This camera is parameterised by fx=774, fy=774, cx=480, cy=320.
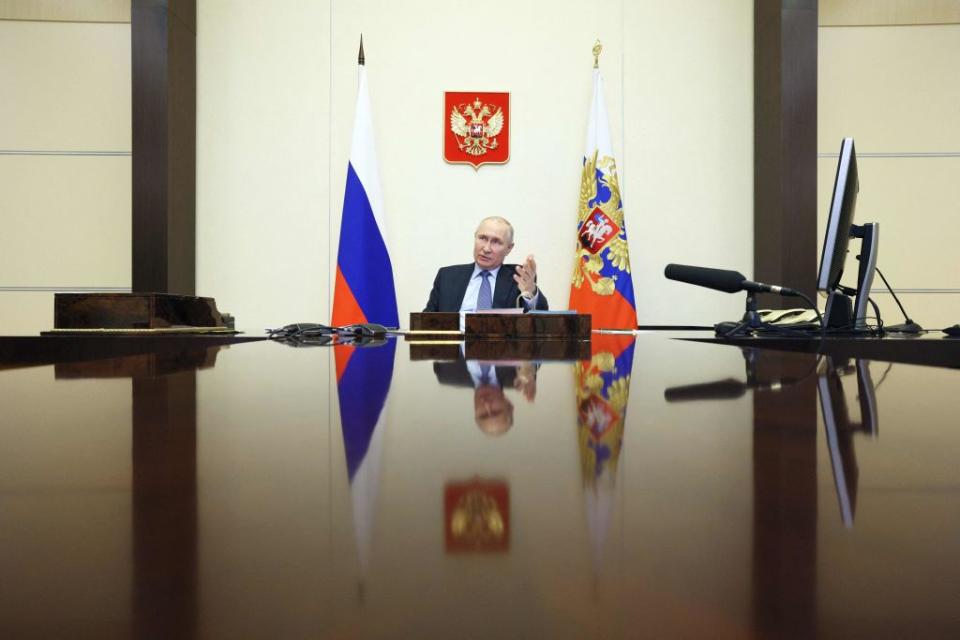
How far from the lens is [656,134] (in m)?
5.23

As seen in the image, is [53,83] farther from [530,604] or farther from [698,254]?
[530,604]

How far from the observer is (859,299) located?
8.89 ft

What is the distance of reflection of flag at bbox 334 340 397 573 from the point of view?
0.18m

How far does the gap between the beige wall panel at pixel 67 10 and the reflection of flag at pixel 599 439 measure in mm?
5308

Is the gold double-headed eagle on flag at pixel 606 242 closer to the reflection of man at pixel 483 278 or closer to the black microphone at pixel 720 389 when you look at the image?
the reflection of man at pixel 483 278

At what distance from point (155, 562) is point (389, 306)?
15.2 feet

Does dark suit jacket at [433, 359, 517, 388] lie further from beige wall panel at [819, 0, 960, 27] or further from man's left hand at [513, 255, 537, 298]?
beige wall panel at [819, 0, 960, 27]

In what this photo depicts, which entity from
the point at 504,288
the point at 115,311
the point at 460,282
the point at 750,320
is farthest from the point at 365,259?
the point at 750,320

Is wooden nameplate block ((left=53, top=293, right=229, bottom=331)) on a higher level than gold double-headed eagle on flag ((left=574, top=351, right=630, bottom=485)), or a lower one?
higher

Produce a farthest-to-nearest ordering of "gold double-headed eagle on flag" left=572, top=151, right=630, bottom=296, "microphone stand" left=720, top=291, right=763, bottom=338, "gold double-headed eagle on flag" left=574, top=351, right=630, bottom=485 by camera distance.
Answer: "gold double-headed eagle on flag" left=572, top=151, right=630, bottom=296 → "microphone stand" left=720, top=291, right=763, bottom=338 → "gold double-headed eagle on flag" left=574, top=351, right=630, bottom=485

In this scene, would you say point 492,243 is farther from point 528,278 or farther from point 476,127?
point 476,127

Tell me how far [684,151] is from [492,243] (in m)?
1.59

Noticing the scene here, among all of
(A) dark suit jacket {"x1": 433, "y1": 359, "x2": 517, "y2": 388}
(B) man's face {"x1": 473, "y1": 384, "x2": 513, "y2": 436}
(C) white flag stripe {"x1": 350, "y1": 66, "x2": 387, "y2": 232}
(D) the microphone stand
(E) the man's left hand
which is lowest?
(A) dark suit jacket {"x1": 433, "y1": 359, "x2": 517, "y2": 388}

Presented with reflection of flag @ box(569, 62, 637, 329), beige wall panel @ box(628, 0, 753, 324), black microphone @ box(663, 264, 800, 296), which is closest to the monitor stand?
black microphone @ box(663, 264, 800, 296)
